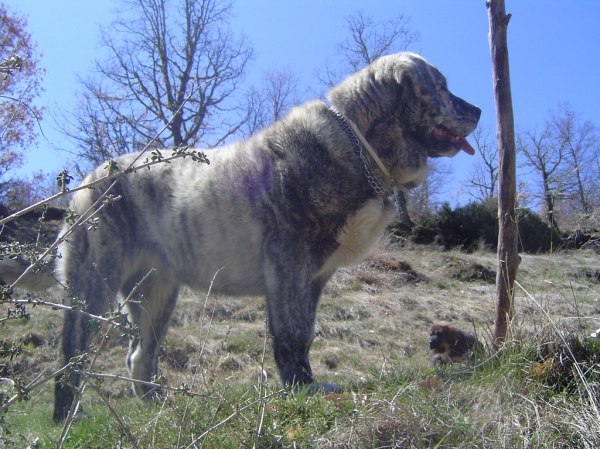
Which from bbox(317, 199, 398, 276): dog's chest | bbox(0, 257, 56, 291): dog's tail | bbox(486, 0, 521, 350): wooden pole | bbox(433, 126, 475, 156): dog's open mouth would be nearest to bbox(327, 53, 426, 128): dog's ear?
bbox(433, 126, 475, 156): dog's open mouth

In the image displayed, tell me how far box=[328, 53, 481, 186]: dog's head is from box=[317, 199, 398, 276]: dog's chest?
16.1 inches

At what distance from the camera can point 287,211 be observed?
3965 millimetres

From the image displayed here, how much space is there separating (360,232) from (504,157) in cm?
110

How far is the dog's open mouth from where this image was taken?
14.8 feet

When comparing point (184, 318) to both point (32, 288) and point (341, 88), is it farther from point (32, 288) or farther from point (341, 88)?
point (341, 88)

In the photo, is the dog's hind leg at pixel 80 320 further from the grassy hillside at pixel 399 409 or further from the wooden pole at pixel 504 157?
the wooden pole at pixel 504 157

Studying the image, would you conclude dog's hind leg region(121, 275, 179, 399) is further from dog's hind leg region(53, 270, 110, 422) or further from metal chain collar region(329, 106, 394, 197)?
metal chain collar region(329, 106, 394, 197)

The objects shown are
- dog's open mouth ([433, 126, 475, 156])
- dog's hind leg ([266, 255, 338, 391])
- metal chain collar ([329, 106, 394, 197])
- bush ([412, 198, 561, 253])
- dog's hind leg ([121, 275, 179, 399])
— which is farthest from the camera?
bush ([412, 198, 561, 253])

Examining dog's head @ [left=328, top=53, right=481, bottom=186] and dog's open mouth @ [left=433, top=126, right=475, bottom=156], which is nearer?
dog's head @ [left=328, top=53, right=481, bottom=186]

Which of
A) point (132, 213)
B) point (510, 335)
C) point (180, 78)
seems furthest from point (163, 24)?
point (510, 335)

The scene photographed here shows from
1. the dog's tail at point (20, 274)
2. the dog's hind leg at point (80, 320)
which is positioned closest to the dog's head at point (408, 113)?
the dog's hind leg at point (80, 320)

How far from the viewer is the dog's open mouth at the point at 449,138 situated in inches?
177

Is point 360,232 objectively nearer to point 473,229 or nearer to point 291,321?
point 291,321

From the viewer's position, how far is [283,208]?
3.98m
